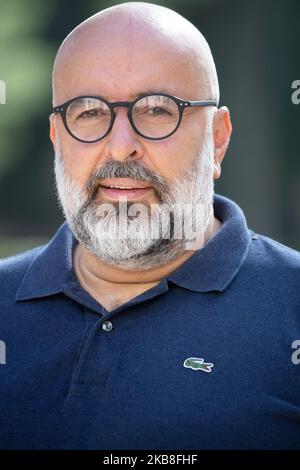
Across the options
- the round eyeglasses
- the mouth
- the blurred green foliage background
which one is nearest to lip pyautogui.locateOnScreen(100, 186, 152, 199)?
the mouth

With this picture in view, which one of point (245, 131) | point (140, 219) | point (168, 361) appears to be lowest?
point (245, 131)

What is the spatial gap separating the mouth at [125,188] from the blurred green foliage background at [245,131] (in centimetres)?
473

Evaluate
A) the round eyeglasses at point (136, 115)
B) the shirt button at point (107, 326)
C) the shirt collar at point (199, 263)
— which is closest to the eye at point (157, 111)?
the round eyeglasses at point (136, 115)

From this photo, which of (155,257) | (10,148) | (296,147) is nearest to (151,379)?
(155,257)

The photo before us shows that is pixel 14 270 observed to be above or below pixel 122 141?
below

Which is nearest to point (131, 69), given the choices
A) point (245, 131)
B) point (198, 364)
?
point (198, 364)

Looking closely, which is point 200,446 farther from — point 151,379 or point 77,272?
point 77,272

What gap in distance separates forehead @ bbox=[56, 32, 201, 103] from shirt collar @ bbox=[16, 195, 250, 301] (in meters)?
0.38

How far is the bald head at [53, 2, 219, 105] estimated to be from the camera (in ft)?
7.92

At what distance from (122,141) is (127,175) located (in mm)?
86

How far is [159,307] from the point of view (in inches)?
94.0

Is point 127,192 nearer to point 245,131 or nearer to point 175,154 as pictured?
point 175,154

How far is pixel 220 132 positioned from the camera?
266cm

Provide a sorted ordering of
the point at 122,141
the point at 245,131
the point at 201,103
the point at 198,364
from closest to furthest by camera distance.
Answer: the point at 198,364 < the point at 122,141 < the point at 201,103 < the point at 245,131
